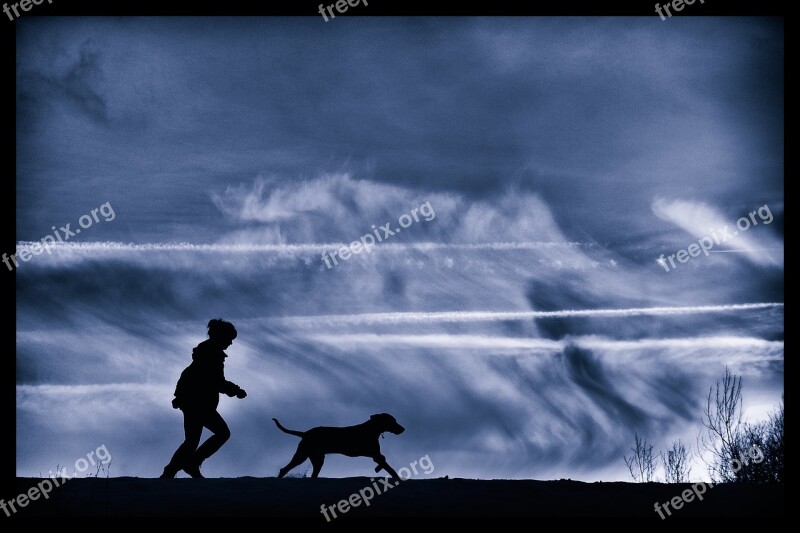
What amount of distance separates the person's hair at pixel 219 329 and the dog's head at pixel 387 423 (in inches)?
81.5

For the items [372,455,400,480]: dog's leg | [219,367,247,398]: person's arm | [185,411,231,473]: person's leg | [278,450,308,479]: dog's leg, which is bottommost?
[372,455,400,480]: dog's leg

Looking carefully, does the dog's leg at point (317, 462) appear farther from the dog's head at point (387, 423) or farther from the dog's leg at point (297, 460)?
the dog's head at point (387, 423)

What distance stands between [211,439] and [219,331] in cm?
122

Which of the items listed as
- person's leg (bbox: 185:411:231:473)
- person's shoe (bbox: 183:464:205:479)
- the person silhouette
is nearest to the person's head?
the person silhouette

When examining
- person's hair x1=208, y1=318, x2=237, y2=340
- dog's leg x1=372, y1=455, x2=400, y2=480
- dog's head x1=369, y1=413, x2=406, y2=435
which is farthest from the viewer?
dog's head x1=369, y1=413, x2=406, y2=435

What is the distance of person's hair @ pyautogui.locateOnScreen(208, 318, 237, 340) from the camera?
32.0 ft

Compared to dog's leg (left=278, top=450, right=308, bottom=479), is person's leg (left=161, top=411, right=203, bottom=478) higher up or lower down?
higher up

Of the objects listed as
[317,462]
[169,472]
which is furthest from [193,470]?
[317,462]

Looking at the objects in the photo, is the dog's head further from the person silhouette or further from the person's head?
the person's head

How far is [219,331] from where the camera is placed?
9773mm

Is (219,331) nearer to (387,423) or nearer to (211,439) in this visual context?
(211,439)
